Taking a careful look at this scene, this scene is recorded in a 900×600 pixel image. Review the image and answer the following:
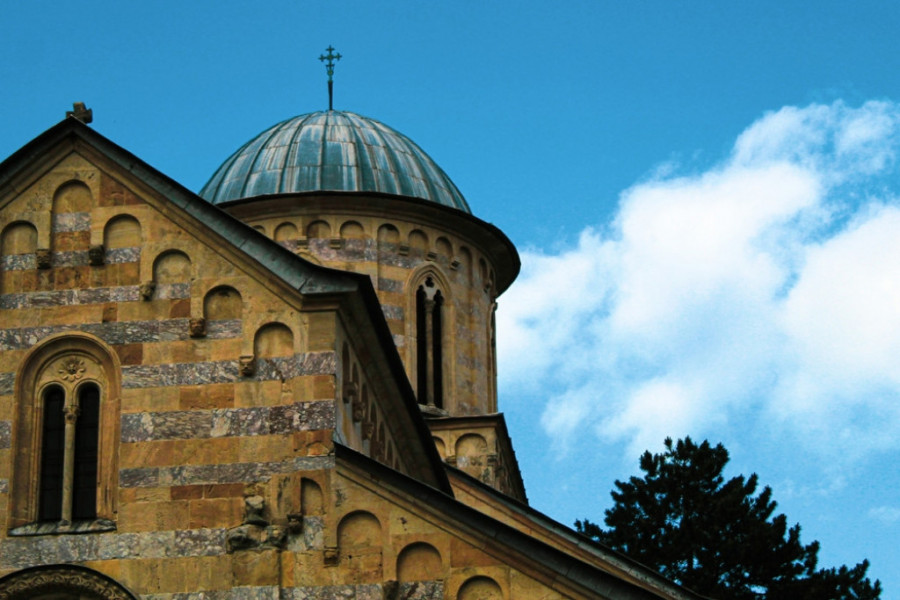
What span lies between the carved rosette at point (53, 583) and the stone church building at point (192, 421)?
2 cm

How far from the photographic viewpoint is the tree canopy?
39906 mm

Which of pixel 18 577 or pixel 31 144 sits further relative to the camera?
pixel 31 144

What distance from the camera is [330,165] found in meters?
30.3

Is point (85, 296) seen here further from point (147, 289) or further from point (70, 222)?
point (70, 222)

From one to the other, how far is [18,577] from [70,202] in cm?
437

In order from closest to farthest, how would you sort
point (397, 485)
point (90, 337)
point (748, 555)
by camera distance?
point (397, 485) < point (90, 337) < point (748, 555)

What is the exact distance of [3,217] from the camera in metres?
18.6

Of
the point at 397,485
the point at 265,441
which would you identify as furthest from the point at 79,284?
the point at 397,485

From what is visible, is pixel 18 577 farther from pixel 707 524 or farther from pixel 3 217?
pixel 707 524

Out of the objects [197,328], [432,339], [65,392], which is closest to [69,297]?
[65,392]

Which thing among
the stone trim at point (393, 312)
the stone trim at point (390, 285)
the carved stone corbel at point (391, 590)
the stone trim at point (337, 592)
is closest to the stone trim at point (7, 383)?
the stone trim at point (337, 592)

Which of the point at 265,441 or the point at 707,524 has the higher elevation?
the point at 707,524

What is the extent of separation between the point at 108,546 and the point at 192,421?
156 centimetres

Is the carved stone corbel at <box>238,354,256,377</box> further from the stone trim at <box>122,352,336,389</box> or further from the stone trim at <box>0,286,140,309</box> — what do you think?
the stone trim at <box>0,286,140,309</box>
